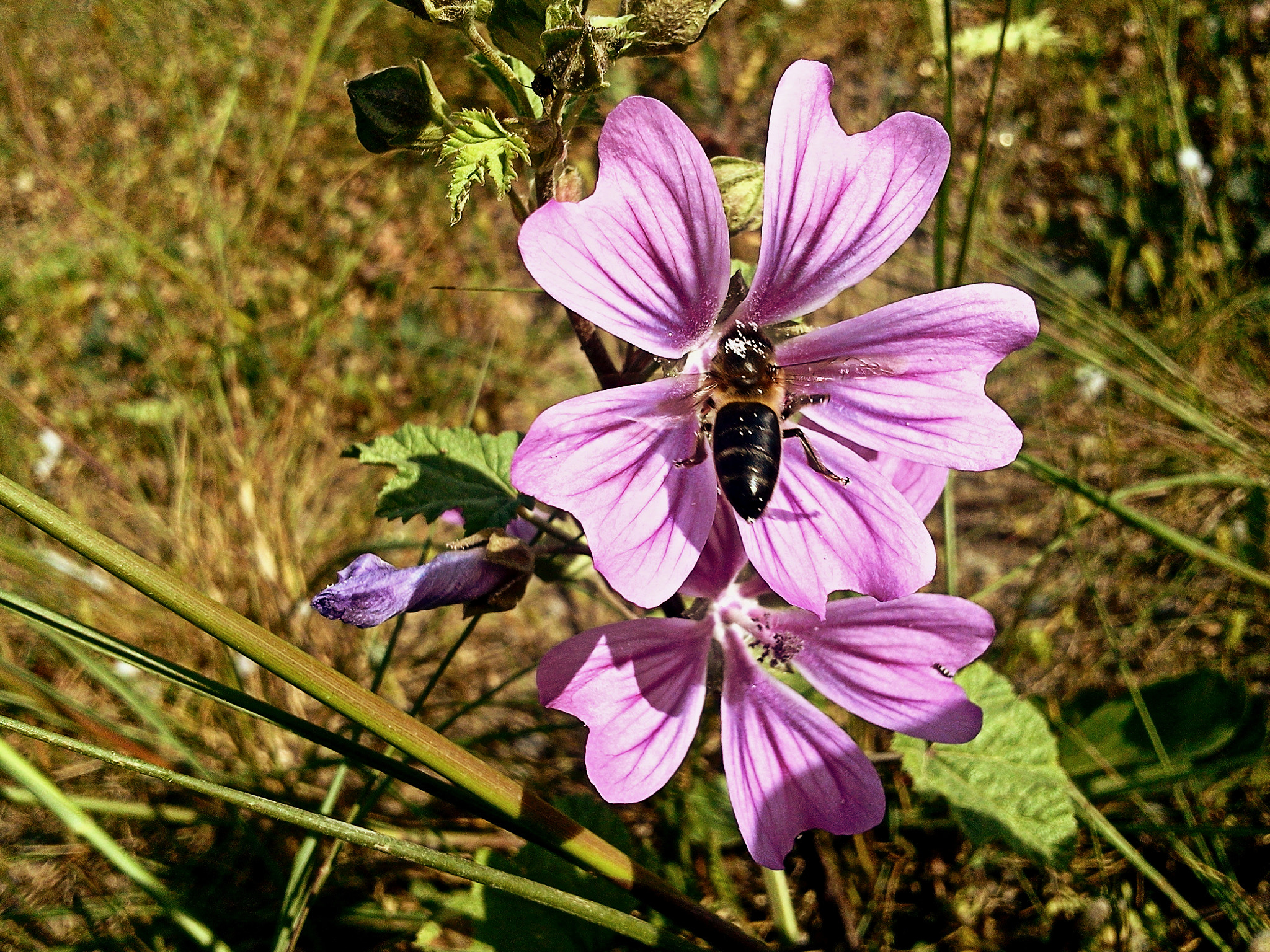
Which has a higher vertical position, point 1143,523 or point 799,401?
point 799,401

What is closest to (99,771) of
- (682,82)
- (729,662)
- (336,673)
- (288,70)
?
(336,673)

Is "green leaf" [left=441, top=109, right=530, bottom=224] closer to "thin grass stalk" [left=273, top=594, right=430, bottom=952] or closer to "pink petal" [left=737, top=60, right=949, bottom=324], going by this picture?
"pink petal" [left=737, top=60, right=949, bottom=324]

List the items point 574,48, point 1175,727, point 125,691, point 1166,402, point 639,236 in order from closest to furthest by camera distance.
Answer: point 574,48 → point 639,236 → point 125,691 → point 1175,727 → point 1166,402

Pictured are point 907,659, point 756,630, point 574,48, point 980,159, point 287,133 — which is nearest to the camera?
point 574,48

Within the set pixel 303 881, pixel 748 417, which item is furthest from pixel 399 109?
pixel 303 881

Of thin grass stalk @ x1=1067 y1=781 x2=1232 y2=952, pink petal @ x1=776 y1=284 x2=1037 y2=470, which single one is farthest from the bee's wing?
thin grass stalk @ x1=1067 y1=781 x2=1232 y2=952

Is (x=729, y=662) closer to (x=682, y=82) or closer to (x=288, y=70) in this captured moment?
(x=682, y=82)

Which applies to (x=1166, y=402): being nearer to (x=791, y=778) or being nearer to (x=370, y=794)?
(x=791, y=778)

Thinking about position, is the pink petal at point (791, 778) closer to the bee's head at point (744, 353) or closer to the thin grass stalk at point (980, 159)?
the bee's head at point (744, 353)
